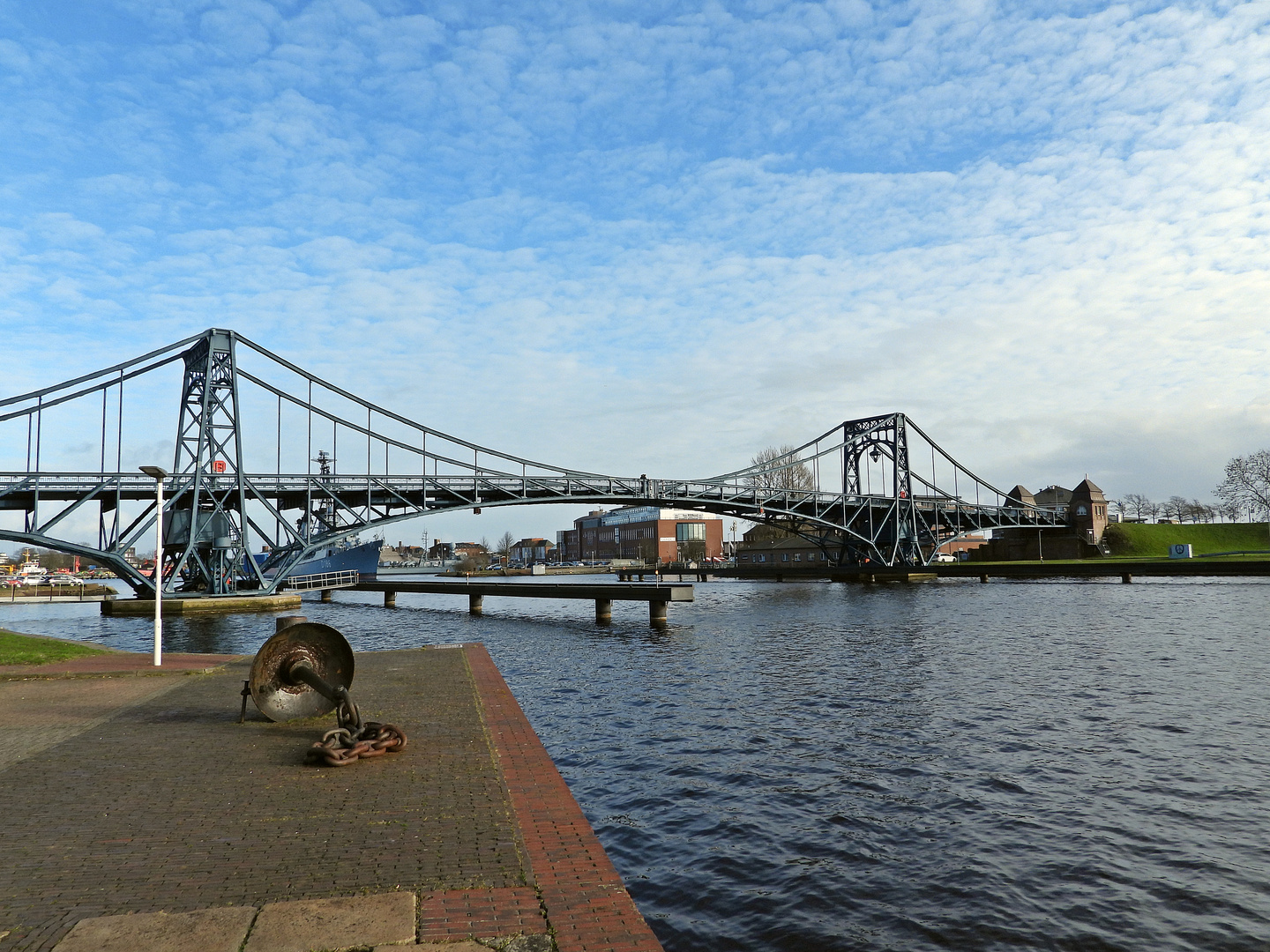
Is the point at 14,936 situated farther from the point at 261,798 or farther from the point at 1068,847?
the point at 1068,847

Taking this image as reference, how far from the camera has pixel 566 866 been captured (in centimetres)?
544

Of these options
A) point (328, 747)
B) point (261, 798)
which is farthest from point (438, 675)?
point (261, 798)

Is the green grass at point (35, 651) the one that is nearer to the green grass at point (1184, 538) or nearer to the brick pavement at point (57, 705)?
the brick pavement at point (57, 705)

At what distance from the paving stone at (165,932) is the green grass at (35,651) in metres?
14.5

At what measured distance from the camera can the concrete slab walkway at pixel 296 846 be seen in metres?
4.45

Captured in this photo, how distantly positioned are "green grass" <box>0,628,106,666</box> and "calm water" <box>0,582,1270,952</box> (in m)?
9.56

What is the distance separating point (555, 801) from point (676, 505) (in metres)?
58.7

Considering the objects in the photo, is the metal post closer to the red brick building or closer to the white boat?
the white boat

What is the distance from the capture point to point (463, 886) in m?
5.00

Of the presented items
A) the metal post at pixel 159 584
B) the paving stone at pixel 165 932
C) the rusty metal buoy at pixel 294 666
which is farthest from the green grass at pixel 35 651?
the paving stone at pixel 165 932

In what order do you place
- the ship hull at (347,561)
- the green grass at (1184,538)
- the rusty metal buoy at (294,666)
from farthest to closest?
1. the green grass at (1184,538)
2. the ship hull at (347,561)
3. the rusty metal buoy at (294,666)

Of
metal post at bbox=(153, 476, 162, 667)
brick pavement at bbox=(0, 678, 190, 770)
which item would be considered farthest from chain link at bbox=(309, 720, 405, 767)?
metal post at bbox=(153, 476, 162, 667)

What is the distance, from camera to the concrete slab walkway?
4.45m

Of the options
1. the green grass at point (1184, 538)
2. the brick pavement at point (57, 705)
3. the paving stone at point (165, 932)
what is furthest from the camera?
the green grass at point (1184, 538)
